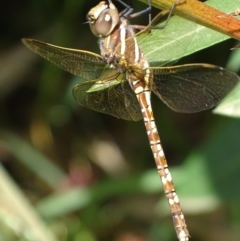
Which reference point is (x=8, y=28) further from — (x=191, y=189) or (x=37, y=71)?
(x=191, y=189)

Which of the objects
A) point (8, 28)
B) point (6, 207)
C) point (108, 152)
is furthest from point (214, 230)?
point (8, 28)

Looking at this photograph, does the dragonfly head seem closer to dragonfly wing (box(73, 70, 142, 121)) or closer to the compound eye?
the compound eye

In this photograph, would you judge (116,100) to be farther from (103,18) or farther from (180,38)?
(180,38)

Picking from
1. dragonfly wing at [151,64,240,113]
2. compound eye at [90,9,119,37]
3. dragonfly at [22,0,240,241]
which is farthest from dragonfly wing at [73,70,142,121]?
compound eye at [90,9,119,37]

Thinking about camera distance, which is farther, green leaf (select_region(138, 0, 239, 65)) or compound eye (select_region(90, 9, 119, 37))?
compound eye (select_region(90, 9, 119, 37))

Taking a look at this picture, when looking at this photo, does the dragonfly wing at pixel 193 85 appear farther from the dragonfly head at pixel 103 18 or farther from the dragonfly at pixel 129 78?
the dragonfly head at pixel 103 18

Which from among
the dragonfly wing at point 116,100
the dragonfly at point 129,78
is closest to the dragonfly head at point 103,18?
the dragonfly at point 129,78

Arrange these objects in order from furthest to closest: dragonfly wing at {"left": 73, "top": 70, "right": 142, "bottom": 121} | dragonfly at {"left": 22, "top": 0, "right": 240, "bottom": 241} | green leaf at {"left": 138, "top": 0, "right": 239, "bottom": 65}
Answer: dragonfly wing at {"left": 73, "top": 70, "right": 142, "bottom": 121}
dragonfly at {"left": 22, "top": 0, "right": 240, "bottom": 241}
green leaf at {"left": 138, "top": 0, "right": 239, "bottom": 65}
